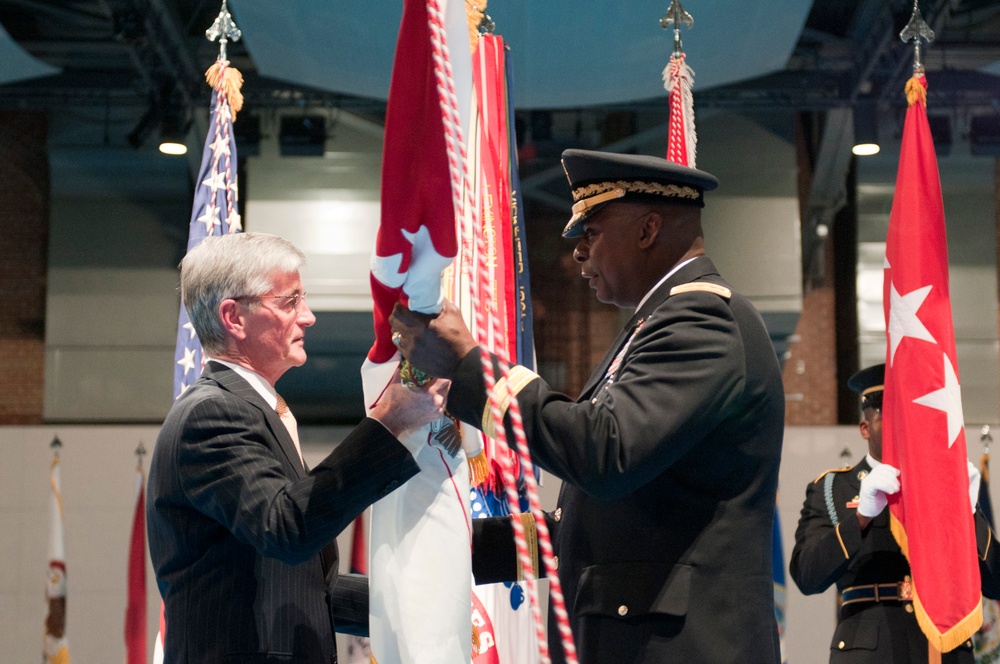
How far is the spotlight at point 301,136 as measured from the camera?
21.7 feet

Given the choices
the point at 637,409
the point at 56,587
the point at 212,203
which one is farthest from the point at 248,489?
the point at 56,587

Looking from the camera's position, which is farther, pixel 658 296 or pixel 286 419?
pixel 286 419

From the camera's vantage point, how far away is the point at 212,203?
3309 millimetres

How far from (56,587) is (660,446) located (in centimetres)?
537

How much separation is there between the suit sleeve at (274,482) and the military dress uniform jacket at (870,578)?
213 cm

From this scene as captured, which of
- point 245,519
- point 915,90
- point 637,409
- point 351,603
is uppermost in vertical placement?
point 915,90

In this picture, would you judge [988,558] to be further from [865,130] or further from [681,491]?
[865,130]

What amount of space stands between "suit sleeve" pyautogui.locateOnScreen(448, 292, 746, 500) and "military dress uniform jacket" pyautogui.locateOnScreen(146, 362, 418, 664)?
0.69 ft

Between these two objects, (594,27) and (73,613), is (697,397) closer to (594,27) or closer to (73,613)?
(594,27)

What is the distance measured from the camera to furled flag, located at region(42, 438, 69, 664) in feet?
18.8

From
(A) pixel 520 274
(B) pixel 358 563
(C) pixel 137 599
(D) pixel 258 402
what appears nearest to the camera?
(D) pixel 258 402

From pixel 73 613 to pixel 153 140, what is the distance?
3.03 metres

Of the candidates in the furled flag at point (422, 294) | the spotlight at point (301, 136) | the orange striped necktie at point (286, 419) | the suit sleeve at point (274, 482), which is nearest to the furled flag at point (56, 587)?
the spotlight at point (301, 136)

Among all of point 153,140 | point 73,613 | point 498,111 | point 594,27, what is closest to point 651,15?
point 594,27
